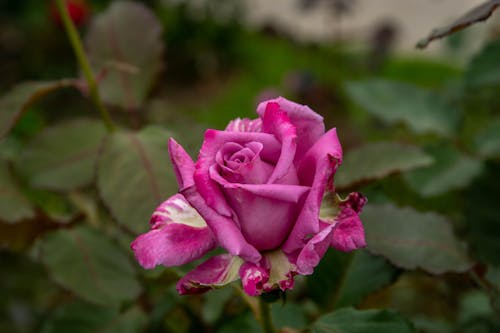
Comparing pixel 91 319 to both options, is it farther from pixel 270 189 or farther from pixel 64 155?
pixel 270 189

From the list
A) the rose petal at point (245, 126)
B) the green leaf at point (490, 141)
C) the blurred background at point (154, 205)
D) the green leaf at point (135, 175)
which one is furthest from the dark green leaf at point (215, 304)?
the green leaf at point (490, 141)

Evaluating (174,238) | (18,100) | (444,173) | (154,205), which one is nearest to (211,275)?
(174,238)

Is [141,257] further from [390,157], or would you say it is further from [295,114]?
[390,157]

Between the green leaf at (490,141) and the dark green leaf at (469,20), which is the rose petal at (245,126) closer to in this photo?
the dark green leaf at (469,20)

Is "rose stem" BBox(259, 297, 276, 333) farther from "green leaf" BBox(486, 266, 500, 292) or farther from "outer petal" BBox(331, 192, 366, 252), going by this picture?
"green leaf" BBox(486, 266, 500, 292)

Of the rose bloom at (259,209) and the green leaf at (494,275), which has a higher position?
the rose bloom at (259,209)

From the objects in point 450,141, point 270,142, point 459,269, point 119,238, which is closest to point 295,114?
point 270,142
